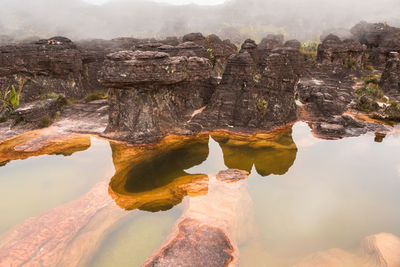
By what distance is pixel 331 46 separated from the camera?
22.1 metres

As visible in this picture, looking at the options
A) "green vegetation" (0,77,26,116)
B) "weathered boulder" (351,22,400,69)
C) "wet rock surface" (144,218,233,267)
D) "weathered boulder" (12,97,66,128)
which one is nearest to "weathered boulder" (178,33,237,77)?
"weathered boulder" (12,97,66,128)

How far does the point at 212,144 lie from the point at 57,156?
6.17 meters

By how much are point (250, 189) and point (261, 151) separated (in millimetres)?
2678

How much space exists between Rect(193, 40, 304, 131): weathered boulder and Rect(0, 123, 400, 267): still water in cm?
130

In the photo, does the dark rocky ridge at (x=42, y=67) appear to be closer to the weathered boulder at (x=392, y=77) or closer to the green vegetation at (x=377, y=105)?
the green vegetation at (x=377, y=105)

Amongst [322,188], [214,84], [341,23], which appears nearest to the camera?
[322,188]

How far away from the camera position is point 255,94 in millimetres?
11742

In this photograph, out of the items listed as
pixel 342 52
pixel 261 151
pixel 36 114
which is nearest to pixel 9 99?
pixel 36 114

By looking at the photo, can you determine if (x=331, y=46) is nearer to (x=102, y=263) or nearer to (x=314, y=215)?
(x=314, y=215)

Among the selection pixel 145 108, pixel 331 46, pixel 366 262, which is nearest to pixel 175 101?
pixel 145 108

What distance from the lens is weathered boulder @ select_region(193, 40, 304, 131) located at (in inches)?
449

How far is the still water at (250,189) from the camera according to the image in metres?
5.30

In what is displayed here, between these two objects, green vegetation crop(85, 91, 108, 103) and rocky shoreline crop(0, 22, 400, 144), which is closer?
rocky shoreline crop(0, 22, 400, 144)

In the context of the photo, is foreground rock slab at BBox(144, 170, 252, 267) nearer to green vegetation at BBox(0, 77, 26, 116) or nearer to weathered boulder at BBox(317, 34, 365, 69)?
green vegetation at BBox(0, 77, 26, 116)
